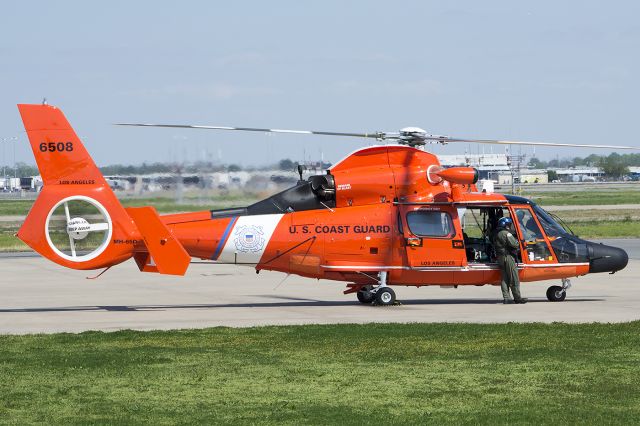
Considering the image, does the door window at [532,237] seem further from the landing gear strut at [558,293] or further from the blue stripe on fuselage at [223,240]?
the blue stripe on fuselage at [223,240]

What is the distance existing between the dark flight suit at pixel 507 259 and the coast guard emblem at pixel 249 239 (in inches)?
195

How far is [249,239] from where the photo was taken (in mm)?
22812

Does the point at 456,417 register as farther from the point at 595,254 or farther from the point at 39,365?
the point at 595,254

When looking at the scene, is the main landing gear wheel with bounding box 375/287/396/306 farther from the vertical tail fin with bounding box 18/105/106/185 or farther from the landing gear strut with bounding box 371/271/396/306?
the vertical tail fin with bounding box 18/105/106/185

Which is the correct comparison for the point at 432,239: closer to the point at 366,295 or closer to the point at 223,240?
the point at 366,295

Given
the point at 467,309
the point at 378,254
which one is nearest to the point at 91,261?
the point at 378,254

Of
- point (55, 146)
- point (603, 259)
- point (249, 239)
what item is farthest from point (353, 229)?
point (55, 146)

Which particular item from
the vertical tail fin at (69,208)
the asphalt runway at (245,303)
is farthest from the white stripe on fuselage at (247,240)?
the vertical tail fin at (69,208)

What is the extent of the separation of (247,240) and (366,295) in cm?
297

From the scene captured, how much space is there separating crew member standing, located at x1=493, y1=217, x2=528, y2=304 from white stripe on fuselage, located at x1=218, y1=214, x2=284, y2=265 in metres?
4.65

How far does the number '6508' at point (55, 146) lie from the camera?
71.1 ft

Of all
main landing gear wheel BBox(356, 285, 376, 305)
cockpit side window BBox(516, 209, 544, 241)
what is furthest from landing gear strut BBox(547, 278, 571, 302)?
main landing gear wheel BBox(356, 285, 376, 305)

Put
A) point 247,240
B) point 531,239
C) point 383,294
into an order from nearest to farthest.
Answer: point 247,240
point 383,294
point 531,239

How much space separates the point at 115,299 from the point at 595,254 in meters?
10.9
